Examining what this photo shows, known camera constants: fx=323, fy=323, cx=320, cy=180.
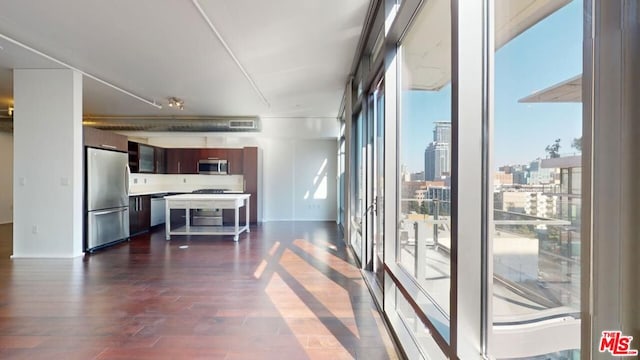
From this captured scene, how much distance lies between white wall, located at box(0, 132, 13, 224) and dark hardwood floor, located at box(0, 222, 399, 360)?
15.6 ft

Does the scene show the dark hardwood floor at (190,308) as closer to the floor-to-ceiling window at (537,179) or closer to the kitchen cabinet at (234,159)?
the floor-to-ceiling window at (537,179)

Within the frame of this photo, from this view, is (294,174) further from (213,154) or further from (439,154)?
(439,154)

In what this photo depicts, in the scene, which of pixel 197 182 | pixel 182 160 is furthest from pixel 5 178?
pixel 197 182

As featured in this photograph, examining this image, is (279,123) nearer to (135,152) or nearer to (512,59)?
(135,152)

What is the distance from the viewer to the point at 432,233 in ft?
7.15

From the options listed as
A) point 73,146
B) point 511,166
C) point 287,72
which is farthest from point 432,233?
point 73,146

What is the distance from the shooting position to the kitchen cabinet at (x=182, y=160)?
8.59 m

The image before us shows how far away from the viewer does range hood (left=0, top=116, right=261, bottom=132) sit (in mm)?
7961

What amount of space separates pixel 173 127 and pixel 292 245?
15.1 ft

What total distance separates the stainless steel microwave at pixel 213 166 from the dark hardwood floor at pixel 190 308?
147 inches

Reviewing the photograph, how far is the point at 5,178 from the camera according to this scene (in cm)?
843

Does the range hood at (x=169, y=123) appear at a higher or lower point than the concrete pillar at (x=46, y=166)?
higher

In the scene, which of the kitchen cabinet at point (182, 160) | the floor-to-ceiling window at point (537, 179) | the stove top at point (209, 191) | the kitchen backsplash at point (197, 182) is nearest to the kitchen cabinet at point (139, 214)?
the stove top at point (209, 191)

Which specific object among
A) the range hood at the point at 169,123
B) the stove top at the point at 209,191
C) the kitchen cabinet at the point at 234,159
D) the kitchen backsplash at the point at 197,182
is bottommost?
the stove top at the point at 209,191
